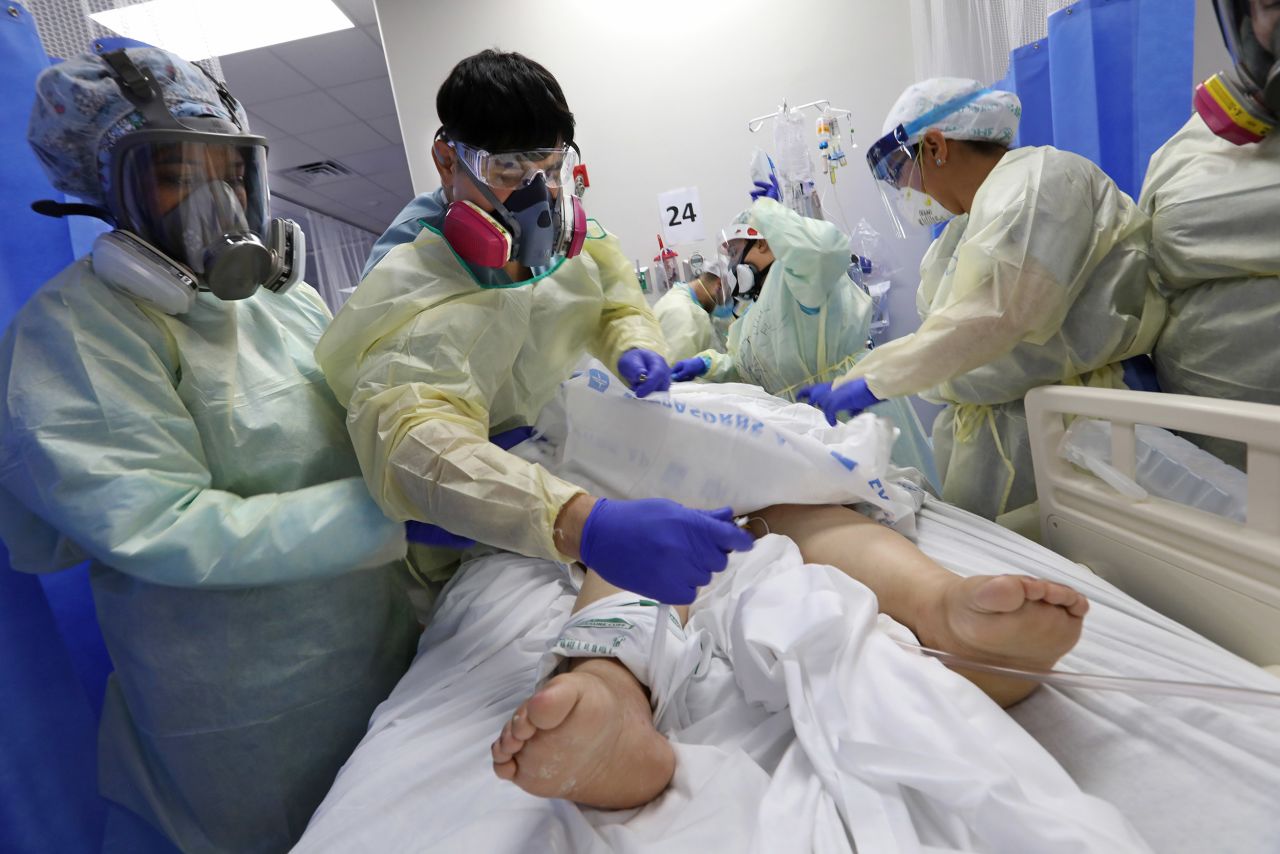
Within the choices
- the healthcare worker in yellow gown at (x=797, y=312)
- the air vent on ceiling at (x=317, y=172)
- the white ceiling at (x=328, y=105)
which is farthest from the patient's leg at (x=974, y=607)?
the air vent on ceiling at (x=317, y=172)

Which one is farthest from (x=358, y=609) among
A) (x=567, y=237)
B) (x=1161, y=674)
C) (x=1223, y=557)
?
(x=1223, y=557)

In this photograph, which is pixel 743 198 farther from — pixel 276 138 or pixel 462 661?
pixel 276 138

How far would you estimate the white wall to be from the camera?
9.11ft

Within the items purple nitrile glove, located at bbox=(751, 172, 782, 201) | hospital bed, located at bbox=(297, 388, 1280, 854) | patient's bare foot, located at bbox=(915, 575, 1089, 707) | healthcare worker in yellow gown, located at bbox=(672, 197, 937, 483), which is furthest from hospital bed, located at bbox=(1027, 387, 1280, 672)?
purple nitrile glove, located at bbox=(751, 172, 782, 201)

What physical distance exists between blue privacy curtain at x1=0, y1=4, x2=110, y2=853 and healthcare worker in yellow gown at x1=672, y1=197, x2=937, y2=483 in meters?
1.41

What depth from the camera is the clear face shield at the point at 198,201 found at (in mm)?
898

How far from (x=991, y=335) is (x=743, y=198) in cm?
194

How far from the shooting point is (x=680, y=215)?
2883 mm

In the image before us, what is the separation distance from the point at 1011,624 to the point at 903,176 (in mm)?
1300

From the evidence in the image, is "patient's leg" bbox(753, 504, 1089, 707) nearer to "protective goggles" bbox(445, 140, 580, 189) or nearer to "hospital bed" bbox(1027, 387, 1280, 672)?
"hospital bed" bbox(1027, 387, 1280, 672)

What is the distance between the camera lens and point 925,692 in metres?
0.65

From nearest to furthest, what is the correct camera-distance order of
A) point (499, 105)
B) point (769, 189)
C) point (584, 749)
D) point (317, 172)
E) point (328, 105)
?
point (584, 749) < point (499, 105) < point (769, 189) < point (328, 105) < point (317, 172)

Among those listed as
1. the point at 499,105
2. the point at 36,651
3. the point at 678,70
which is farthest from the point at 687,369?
the point at 678,70

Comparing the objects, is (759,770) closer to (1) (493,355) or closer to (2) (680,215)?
(1) (493,355)
